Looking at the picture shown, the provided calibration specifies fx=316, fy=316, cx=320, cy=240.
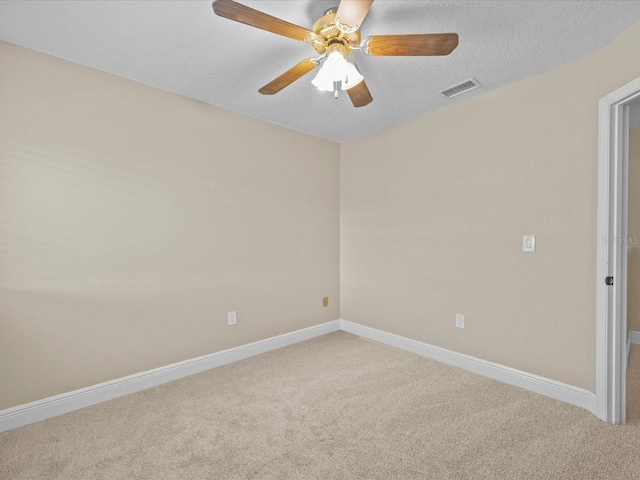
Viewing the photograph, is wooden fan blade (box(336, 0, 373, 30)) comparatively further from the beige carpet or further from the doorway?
the doorway

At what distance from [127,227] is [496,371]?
10.0 feet

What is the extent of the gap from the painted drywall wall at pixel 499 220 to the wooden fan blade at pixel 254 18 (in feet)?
5.79

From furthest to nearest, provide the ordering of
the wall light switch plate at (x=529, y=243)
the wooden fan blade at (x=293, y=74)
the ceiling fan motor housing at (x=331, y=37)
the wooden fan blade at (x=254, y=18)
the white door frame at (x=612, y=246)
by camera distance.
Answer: the wall light switch plate at (x=529, y=243) → the white door frame at (x=612, y=246) → the wooden fan blade at (x=293, y=74) → the ceiling fan motor housing at (x=331, y=37) → the wooden fan blade at (x=254, y=18)

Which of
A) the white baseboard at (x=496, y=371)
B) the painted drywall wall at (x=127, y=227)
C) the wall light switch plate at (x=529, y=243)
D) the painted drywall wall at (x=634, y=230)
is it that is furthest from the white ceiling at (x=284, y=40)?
the white baseboard at (x=496, y=371)

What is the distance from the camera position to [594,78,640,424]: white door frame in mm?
1877

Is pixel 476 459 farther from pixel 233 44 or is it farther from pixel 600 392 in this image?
pixel 233 44

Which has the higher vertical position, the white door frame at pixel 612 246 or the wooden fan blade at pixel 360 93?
the wooden fan blade at pixel 360 93

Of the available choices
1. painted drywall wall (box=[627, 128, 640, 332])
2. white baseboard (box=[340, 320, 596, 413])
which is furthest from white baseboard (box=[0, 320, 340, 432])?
painted drywall wall (box=[627, 128, 640, 332])

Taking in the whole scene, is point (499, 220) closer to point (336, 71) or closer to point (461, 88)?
point (461, 88)

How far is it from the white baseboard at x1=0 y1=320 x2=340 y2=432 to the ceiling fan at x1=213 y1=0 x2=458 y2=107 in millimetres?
2340

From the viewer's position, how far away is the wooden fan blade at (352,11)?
131 centimetres

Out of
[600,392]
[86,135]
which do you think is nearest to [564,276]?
[600,392]

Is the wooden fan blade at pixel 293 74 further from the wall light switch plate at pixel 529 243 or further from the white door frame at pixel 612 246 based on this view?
the wall light switch plate at pixel 529 243

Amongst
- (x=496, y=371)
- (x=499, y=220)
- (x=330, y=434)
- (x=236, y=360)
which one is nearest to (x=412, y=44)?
(x=499, y=220)
